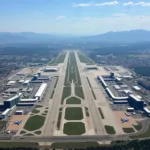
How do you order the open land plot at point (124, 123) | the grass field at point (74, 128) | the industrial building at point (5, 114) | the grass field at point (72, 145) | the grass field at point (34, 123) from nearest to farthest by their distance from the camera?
the grass field at point (72, 145), the grass field at point (74, 128), the grass field at point (34, 123), the open land plot at point (124, 123), the industrial building at point (5, 114)

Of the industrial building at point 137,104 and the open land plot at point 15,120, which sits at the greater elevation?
the industrial building at point 137,104

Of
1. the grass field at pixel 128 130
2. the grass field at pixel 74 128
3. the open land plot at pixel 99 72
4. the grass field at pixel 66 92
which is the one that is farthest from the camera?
the open land plot at pixel 99 72

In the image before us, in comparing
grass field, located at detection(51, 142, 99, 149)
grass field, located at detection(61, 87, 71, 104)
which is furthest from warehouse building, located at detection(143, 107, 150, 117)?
grass field, located at detection(61, 87, 71, 104)

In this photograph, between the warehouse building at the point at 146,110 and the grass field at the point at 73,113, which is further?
the warehouse building at the point at 146,110

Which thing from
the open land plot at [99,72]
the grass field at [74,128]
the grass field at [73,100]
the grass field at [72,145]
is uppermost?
the open land plot at [99,72]

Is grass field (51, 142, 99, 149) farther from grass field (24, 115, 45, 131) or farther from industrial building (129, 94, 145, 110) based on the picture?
industrial building (129, 94, 145, 110)

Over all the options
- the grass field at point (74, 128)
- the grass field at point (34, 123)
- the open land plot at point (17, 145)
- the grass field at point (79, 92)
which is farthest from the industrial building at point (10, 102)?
the grass field at point (79, 92)

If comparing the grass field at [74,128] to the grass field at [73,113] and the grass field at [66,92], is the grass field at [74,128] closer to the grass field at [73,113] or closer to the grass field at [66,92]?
the grass field at [73,113]

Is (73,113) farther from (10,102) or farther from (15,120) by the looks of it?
(10,102)
